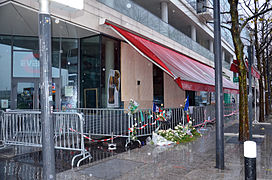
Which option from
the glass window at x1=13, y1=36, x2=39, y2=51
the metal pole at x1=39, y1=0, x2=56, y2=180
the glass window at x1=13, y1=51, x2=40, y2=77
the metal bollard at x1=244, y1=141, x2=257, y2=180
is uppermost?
the glass window at x1=13, y1=36, x2=39, y2=51

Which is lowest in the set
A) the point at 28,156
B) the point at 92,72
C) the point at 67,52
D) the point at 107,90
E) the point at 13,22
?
the point at 28,156

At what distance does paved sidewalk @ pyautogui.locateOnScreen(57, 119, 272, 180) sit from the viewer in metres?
4.86

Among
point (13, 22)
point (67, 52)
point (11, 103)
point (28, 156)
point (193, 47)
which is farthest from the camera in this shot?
point (193, 47)

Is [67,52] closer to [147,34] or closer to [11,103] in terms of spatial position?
[11,103]

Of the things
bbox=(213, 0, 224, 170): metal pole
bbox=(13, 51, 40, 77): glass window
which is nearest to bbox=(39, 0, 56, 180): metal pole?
bbox=(213, 0, 224, 170): metal pole

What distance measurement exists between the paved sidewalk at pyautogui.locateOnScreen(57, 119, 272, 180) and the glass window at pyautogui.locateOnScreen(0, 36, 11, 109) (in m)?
6.75

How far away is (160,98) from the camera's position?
16875mm

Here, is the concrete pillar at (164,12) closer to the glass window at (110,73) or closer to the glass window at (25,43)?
the glass window at (110,73)

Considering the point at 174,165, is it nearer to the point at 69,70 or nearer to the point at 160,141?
the point at 160,141

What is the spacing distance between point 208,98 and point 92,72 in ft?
63.2

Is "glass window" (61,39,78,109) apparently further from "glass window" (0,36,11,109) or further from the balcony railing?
the balcony railing

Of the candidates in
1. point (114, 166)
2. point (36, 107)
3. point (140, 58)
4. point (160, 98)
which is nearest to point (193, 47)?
point (160, 98)

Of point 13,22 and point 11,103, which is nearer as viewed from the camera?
point 13,22

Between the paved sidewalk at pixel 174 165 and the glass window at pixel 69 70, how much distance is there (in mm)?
5798
